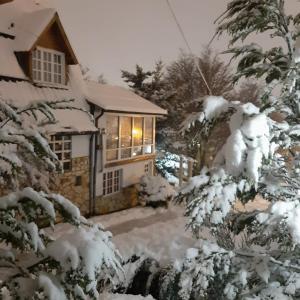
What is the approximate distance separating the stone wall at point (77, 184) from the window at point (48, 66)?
3093 millimetres

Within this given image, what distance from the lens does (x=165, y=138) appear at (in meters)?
25.5

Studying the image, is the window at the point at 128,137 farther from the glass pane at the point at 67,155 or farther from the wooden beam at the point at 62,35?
the wooden beam at the point at 62,35

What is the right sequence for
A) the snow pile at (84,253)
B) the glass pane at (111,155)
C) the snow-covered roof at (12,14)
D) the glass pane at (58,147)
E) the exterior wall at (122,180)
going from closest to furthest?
the snow pile at (84,253) < the snow-covered roof at (12,14) < the glass pane at (58,147) < the exterior wall at (122,180) < the glass pane at (111,155)

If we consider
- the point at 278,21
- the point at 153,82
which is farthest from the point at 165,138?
the point at 278,21

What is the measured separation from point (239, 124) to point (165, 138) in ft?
73.0

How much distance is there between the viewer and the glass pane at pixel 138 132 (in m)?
18.2

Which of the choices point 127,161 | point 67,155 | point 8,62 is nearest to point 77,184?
point 67,155

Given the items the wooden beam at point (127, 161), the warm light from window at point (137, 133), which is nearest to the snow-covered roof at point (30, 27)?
the wooden beam at point (127, 161)

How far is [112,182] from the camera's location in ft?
54.7

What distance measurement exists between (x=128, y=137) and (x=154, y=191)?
2753 mm

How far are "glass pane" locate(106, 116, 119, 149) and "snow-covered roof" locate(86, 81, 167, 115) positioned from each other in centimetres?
79

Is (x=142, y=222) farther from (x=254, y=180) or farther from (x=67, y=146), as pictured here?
(x=254, y=180)

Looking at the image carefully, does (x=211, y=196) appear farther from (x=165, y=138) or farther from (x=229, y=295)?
(x=165, y=138)

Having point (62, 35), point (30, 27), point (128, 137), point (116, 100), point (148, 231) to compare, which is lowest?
point (148, 231)
